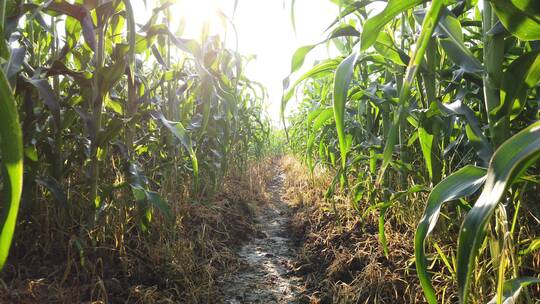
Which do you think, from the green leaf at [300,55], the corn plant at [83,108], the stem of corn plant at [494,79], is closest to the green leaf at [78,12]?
the corn plant at [83,108]

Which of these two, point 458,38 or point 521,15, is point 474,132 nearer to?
point 458,38

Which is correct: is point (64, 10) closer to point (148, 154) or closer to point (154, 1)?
point (154, 1)

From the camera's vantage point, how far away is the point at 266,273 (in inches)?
71.0

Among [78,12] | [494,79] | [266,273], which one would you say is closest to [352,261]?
[266,273]

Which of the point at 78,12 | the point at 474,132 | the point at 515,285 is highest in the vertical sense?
the point at 78,12

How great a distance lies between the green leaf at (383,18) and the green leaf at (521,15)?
14cm

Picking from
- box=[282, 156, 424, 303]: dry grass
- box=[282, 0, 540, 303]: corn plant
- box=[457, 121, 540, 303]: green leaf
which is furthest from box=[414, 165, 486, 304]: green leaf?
box=[282, 156, 424, 303]: dry grass

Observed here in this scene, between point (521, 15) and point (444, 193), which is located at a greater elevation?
point (521, 15)

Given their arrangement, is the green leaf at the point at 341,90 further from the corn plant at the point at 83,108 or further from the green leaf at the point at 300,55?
the corn plant at the point at 83,108

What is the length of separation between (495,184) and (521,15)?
1.17ft

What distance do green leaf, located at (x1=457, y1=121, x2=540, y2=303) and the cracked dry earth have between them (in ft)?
3.89

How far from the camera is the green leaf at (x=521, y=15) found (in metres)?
0.54

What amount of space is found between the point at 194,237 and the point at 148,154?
63cm

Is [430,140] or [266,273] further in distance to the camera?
[266,273]
